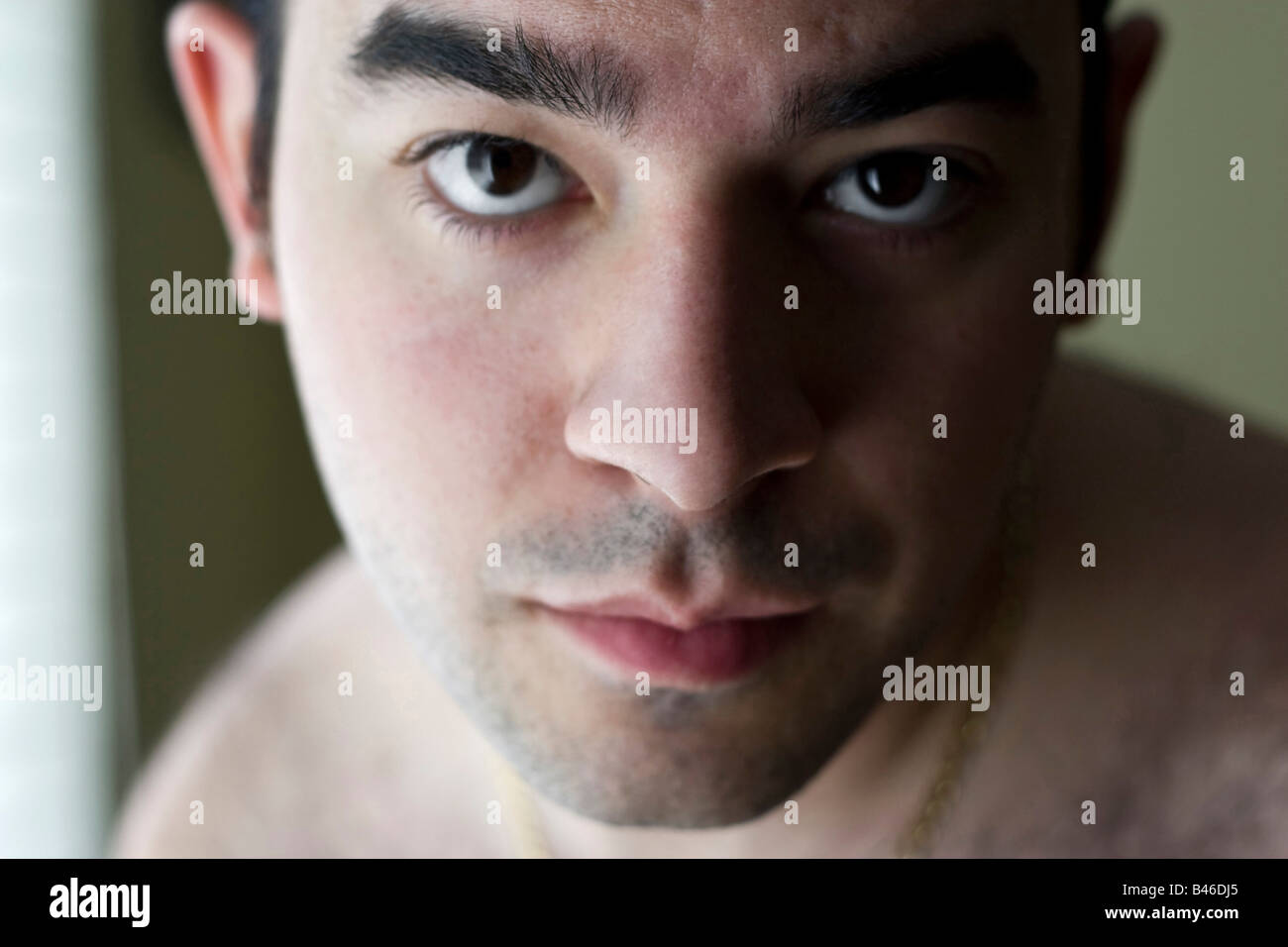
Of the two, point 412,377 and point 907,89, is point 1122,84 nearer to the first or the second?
point 907,89

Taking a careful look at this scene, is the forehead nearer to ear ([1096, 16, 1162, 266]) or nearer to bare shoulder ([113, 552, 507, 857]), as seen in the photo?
ear ([1096, 16, 1162, 266])

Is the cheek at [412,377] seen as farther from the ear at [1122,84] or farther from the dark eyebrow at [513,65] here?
the ear at [1122,84]

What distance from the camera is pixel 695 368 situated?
1.76 feet

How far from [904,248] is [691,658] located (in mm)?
239

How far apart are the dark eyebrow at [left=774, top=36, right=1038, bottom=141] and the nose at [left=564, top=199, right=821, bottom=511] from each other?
57mm

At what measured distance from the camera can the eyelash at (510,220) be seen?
59 cm

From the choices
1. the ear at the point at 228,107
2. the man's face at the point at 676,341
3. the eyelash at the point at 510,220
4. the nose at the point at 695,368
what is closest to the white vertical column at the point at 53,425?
the ear at the point at 228,107

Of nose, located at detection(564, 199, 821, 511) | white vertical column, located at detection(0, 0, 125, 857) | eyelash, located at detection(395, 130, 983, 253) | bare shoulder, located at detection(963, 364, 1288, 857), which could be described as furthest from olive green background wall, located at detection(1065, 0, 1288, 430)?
white vertical column, located at detection(0, 0, 125, 857)

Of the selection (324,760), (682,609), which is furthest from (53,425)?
(682,609)

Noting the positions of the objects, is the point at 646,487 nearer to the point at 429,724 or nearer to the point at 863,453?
the point at 863,453

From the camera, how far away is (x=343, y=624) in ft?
3.57

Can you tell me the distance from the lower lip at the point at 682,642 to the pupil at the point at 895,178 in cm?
22

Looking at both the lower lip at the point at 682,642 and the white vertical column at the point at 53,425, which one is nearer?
the lower lip at the point at 682,642
